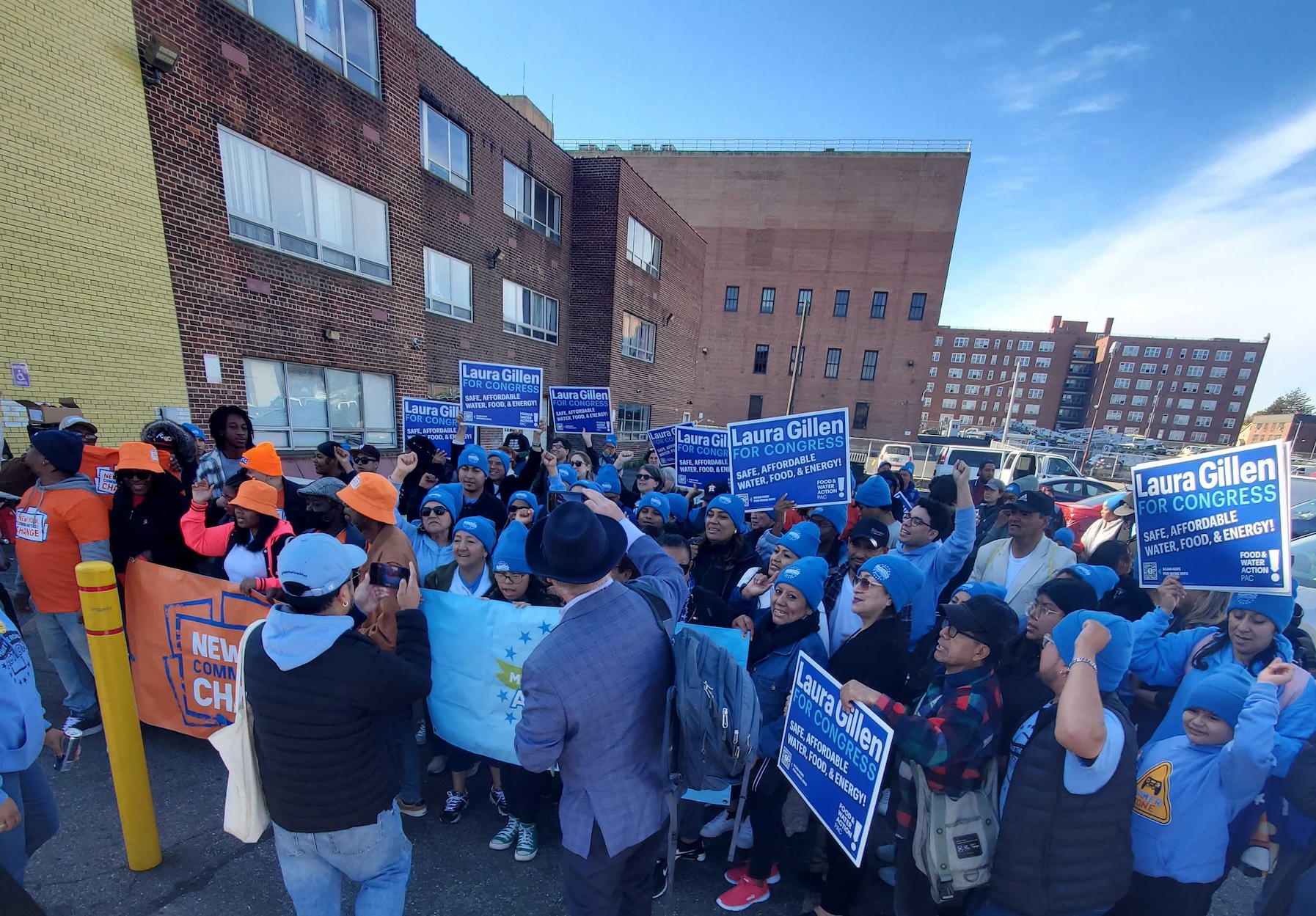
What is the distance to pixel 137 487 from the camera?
3.38 meters

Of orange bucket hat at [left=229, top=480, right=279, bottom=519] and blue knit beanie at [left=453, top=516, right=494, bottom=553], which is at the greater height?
orange bucket hat at [left=229, top=480, right=279, bottom=519]

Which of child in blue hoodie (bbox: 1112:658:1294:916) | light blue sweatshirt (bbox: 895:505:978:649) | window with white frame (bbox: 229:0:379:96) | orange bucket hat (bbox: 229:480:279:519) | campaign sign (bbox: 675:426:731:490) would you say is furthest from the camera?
window with white frame (bbox: 229:0:379:96)

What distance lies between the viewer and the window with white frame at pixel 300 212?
8672 millimetres

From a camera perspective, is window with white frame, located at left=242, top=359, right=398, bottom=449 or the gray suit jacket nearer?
the gray suit jacket

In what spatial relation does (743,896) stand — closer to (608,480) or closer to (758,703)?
(758,703)

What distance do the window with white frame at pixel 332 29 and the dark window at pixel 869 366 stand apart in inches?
1300

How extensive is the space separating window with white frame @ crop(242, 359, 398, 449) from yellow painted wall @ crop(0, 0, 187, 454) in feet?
4.49

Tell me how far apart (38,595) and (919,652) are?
19.2 feet

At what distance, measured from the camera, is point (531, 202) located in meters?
16.6

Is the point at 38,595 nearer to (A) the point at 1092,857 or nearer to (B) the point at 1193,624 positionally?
(A) the point at 1092,857

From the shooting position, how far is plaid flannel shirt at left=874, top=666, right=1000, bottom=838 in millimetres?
1885

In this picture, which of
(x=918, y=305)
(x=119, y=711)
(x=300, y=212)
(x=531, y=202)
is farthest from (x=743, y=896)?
(x=918, y=305)

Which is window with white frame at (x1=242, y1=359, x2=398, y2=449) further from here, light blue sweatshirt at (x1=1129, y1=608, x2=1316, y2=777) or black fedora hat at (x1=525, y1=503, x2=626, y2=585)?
light blue sweatshirt at (x1=1129, y1=608, x2=1316, y2=777)

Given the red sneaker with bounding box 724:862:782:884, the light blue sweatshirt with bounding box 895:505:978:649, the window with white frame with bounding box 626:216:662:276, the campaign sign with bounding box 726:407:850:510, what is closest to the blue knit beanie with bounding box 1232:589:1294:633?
the light blue sweatshirt with bounding box 895:505:978:649
